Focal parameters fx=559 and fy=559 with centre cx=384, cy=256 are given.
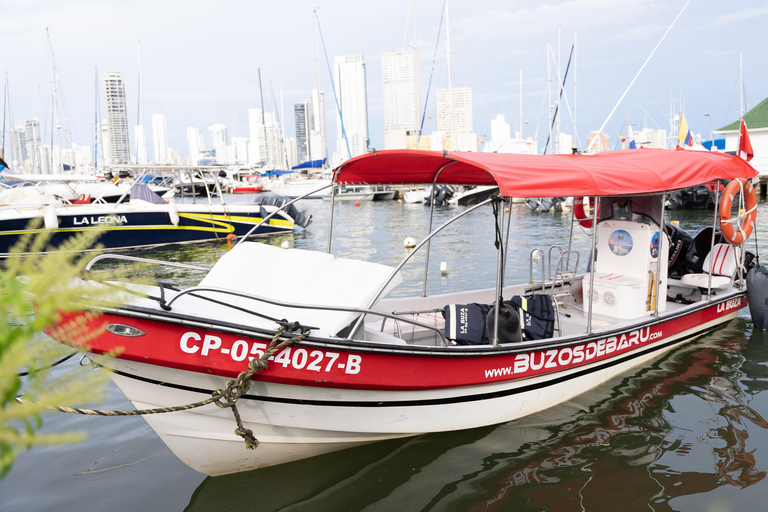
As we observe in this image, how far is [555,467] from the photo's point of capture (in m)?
5.03

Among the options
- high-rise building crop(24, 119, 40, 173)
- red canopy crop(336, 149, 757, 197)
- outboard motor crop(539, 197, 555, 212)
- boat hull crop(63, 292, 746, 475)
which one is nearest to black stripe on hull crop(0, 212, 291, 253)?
red canopy crop(336, 149, 757, 197)

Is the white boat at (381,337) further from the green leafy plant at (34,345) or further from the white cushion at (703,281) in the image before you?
the green leafy plant at (34,345)

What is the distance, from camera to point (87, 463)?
5.28 metres

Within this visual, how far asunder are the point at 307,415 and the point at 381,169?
2.97 metres

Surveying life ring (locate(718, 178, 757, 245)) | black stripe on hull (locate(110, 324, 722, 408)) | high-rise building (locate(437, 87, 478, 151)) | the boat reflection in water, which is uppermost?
high-rise building (locate(437, 87, 478, 151))

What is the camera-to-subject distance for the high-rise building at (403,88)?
1457 inches

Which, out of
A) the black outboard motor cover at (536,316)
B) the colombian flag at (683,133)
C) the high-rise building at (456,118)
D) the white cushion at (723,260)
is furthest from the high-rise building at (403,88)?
the black outboard motor cover at (536,316)

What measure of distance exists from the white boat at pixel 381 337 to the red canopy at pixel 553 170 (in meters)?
0.02

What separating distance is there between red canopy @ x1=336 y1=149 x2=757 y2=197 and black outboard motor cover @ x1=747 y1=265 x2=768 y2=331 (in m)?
1.52

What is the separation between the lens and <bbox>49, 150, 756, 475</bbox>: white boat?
397 cm

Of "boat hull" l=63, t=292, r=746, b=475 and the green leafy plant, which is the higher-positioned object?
the green leafy plant

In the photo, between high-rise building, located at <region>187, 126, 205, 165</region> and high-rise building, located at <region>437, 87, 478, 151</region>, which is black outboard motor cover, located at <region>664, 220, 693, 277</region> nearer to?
high-rise building, located at <region>437, 87, 478, 151</region>

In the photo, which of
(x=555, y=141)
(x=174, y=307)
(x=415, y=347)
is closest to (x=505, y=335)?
(x=415, y=347)

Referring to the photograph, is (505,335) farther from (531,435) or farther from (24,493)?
(24,493)
